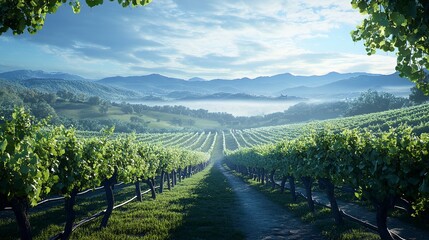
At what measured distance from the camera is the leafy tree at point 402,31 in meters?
5.63

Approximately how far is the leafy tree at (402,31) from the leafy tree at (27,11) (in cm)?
523

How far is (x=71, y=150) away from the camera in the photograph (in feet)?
42.2

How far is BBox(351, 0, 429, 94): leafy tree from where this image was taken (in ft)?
18.5

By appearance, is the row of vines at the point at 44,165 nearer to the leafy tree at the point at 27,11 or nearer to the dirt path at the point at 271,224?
the leafy tree at the point at 27,11

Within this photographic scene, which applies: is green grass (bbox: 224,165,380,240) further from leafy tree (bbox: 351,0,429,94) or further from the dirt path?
leafy tree (bbox: 351,0,429,94)

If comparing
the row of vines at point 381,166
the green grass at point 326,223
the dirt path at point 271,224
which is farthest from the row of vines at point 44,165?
the green grass at point 326,223

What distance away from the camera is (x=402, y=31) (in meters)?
6.51

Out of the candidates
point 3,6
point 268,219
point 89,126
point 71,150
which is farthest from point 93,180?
point 89,126

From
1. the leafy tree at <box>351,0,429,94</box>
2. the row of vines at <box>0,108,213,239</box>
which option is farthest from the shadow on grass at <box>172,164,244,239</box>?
the leafy tree at <box>351,0,429,94</box>

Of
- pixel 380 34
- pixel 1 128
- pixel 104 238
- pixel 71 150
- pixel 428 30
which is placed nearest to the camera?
pixel 428 30

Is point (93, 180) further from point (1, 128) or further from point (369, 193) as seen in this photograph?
point (369, 193)

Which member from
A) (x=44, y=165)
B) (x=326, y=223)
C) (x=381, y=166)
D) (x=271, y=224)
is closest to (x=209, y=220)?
(x=271, y=224)

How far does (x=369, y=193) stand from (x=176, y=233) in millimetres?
9048

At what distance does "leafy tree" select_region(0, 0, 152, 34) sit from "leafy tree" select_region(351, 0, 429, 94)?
206 inches
